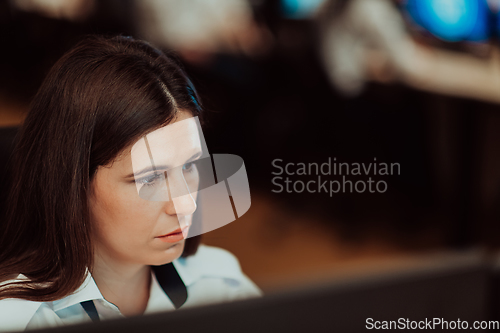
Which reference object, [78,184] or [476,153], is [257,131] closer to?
[78,184]

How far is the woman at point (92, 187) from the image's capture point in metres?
0.46

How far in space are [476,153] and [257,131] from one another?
3.11ft

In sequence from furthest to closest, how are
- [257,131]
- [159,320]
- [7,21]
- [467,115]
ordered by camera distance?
[467,115] < [257,131] < [7,21] < [159,320]

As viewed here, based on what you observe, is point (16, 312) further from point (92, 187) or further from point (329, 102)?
point (329, 102)

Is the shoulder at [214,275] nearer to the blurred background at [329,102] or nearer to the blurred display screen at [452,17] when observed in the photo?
the blurred background at [329,102]

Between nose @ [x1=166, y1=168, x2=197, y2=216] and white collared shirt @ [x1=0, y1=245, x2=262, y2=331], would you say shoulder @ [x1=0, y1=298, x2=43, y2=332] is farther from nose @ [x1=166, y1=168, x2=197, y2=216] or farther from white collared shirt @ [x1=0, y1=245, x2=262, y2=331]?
nose @ [x1=166, y1=168, x2=197, y2=216]

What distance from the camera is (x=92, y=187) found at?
1.58 feet

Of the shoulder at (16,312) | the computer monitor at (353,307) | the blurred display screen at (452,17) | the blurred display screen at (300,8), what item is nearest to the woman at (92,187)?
the shoulder at (16,312)

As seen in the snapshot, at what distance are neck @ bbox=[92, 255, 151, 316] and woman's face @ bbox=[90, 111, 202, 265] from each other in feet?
0.05

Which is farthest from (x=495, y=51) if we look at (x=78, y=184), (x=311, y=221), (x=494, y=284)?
(x=78, y=184)

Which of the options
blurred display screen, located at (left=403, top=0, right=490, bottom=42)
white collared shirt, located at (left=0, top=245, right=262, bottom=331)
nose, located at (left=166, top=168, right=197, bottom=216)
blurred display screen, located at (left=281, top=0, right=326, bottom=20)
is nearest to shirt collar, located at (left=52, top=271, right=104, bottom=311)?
white collared shirt, located at (left=0, top=245, right=262, bottom=331)

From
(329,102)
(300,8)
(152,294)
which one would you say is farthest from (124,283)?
(300,8)

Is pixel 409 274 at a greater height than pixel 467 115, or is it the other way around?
pixel 467 115

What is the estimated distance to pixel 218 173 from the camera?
56cm
